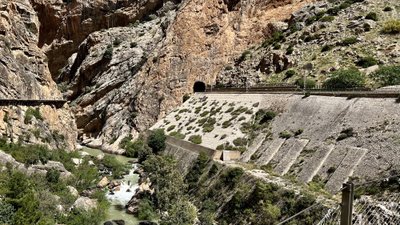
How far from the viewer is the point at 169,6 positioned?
90.2 metres

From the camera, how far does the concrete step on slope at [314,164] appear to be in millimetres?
27430

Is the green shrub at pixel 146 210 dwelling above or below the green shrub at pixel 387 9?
below

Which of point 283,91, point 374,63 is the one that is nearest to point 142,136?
point 283,91

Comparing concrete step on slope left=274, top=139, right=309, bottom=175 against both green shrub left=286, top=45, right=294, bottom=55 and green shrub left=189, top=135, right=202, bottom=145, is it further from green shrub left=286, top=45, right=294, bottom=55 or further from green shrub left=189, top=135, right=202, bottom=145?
green shrub left=286, top=45, right=294, bottom=55

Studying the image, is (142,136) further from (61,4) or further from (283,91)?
(61,4)

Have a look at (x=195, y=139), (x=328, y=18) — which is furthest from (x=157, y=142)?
(x=328, y=18)

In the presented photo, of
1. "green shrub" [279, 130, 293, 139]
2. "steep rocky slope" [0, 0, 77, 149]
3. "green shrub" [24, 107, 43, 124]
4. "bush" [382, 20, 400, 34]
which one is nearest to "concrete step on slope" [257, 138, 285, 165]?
"green shrub" [279, 130, 293, 139]

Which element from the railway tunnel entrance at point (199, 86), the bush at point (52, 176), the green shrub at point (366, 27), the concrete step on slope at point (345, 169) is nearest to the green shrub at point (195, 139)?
the bush at point (52, 176)

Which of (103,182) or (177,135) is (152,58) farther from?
(103,182)

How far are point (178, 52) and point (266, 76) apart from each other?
1864cm

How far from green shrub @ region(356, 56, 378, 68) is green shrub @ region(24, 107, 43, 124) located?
41.5 metres

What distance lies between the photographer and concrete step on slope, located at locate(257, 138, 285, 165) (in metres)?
33.9

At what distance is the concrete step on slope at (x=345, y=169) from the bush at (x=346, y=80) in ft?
62.1

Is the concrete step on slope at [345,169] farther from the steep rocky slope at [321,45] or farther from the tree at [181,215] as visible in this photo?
the steep rocky slope at [321,45]
